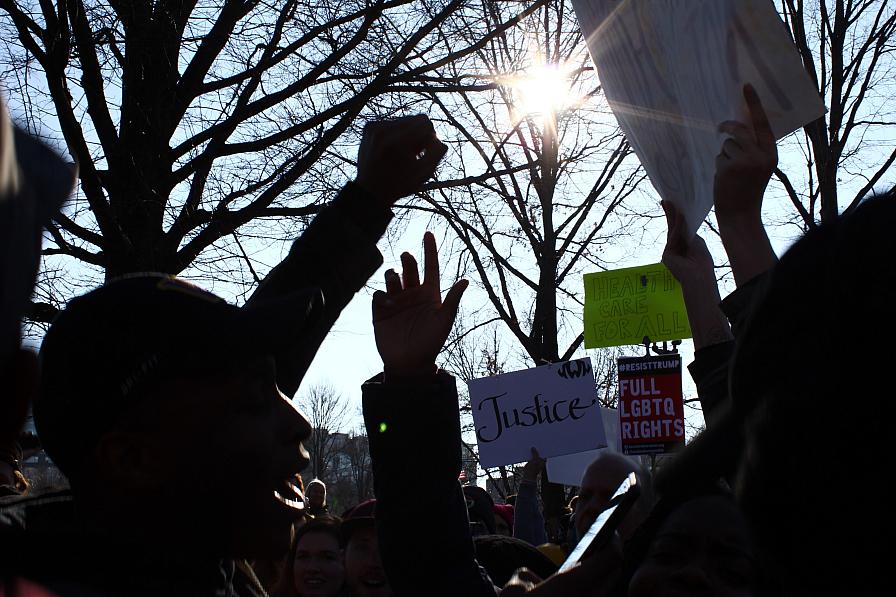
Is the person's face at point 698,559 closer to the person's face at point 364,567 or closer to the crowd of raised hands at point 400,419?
the crowd of raised hands at point 400,419

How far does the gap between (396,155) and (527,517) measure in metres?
4.51

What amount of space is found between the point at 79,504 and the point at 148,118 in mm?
3800

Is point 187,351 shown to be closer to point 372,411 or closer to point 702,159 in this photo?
point 372,411

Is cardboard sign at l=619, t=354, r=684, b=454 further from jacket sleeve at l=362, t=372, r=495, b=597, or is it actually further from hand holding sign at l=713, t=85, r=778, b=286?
jacket sleeve at l=362, t=372, r=495, b=597

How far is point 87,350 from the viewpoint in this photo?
1.39m

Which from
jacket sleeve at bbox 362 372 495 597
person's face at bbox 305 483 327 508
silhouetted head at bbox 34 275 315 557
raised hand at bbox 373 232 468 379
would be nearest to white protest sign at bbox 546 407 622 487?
person's face at bbox 305 483 327 508

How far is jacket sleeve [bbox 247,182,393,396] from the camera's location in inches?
83.4

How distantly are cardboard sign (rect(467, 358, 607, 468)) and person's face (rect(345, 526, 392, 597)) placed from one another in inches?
135

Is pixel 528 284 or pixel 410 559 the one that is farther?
pixel 528 284

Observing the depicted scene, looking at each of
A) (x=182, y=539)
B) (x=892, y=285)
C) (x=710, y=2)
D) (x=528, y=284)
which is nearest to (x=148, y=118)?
(x=710, y=2)

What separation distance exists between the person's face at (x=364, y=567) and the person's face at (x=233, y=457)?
2.42 meters

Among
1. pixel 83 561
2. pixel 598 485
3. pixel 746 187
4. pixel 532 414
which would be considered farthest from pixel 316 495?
pixel 83 561

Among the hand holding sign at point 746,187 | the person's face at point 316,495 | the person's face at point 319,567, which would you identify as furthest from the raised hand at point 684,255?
the person's face at point 316,495

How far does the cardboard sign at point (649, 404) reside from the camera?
29.0 ft
